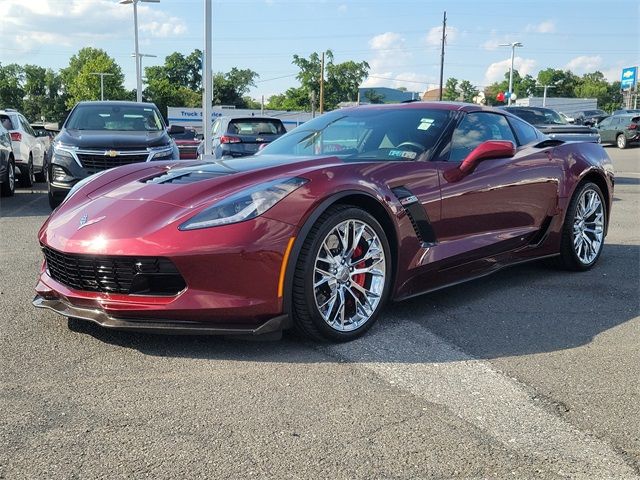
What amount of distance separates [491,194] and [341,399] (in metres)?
2.17

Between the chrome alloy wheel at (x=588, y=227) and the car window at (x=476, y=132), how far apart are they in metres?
0.96

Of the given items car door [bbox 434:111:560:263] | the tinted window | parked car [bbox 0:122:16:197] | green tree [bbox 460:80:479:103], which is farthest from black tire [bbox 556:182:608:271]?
green tree [bbox 460:80:479:103]

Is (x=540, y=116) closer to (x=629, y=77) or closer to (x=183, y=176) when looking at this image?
(x=183, y=176)

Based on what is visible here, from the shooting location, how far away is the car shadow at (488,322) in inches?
136

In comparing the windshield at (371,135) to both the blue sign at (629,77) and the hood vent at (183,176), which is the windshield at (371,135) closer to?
the hood vent at (183,176)

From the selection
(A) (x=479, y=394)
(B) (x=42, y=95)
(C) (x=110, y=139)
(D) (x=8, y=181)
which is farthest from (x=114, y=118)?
(B) (x=42, y=95)

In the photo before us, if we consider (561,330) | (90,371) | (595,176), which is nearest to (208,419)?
(90,371)

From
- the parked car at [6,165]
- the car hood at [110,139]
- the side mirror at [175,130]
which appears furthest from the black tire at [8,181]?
the side mirror at [175,130]

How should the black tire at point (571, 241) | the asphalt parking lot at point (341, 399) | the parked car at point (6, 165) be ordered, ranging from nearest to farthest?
the asphalt parking lot at point (341, 399), the black tire at point (571, 241), the parked car at point (6, 165)

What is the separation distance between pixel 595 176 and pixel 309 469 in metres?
4.29

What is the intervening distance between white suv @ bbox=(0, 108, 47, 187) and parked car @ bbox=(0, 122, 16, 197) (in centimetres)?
82

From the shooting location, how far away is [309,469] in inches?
89.9

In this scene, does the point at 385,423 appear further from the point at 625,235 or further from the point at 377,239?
the point at 625,235

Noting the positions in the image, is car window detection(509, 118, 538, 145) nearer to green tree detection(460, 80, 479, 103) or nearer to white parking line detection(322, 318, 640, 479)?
white parking line detection(322, 318, 640, 479)
